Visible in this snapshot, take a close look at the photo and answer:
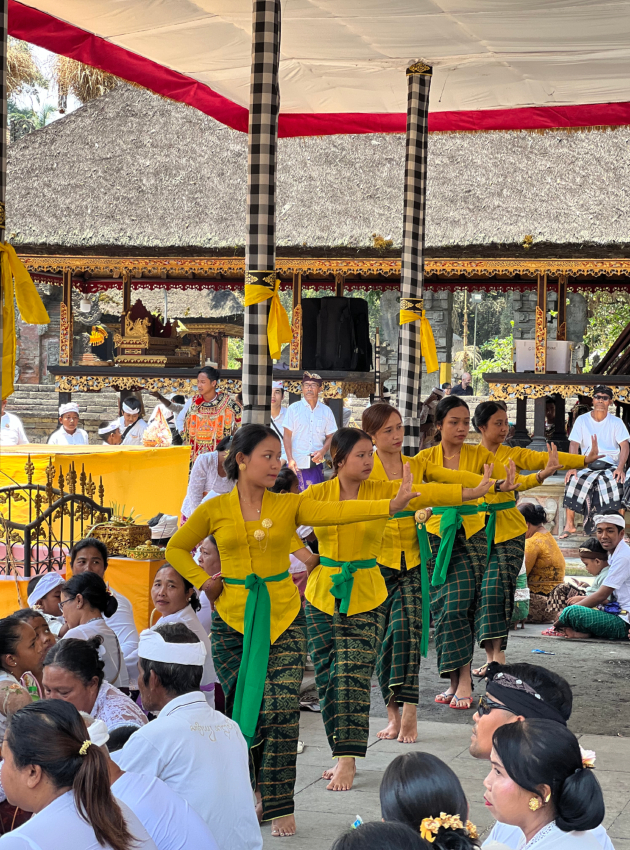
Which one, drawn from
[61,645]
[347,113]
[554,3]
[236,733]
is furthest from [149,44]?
[236,733]

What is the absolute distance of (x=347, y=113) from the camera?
32.4 feet

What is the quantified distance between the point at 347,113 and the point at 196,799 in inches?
312

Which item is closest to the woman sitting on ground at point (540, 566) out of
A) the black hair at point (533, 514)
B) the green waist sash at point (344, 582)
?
the black hair at point (533, 514)

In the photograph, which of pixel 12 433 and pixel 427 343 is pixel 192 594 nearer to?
pixel 427 343

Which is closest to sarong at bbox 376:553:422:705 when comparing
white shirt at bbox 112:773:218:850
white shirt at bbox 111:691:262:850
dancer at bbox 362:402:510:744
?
dancer at bbox 362:402:510:744

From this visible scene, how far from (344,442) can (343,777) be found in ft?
4.95

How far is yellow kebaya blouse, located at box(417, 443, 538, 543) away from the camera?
6199 mm

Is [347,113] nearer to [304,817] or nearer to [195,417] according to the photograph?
[195,417]

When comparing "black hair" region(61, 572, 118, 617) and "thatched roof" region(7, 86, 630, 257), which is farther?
"thatched roof" region(7, 86, 630, 257)

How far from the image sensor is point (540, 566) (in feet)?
30.0

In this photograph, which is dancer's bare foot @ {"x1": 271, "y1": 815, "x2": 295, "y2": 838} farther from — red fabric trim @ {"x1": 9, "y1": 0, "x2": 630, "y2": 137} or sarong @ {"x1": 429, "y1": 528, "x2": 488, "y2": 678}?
red fabric trim @ {"x1": 9, "y1": 0, "x2": 630, "y2": 137}

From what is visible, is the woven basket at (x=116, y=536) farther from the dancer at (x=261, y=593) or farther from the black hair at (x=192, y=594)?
the dancer at (x=261, y=593)

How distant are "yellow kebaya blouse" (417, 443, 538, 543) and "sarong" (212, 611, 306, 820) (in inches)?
79.6

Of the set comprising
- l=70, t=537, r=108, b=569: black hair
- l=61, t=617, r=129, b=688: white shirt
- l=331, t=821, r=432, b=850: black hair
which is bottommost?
l=61, t=617, r=129, b=688: white shirt
